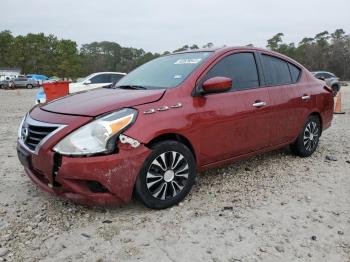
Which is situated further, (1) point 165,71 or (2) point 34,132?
(1) point 165,71

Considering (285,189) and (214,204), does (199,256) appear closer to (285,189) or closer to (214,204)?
(214,204)

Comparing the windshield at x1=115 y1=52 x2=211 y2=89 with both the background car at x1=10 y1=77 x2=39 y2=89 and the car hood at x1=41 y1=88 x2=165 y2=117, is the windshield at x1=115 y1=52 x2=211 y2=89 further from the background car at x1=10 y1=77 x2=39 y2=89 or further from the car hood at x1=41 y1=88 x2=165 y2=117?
the background car at x1=10 y1=77 x2=39 y2=89

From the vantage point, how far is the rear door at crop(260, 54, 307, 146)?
4.82 metres

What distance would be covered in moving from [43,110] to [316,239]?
285 cm

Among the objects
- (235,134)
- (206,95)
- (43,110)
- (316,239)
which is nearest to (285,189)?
(235,134)

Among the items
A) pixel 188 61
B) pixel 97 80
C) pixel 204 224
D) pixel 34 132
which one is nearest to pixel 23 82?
pixel 97 80

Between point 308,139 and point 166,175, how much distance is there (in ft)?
9.47

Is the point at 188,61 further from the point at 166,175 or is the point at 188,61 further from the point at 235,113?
the point at 166,175

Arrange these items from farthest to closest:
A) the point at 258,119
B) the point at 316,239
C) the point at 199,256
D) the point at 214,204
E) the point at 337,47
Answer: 1. the point at 337,47
2. the point at 258,119
3. the point at 214,204
4. the point at 316,239
5. the point at 199,256

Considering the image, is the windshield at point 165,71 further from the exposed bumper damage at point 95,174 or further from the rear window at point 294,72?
the rear window at point 294,72

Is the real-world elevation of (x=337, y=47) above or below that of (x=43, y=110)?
above

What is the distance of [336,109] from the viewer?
12008 millimetres

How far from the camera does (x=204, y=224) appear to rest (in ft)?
11.0

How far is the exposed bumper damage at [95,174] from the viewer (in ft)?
10.4
